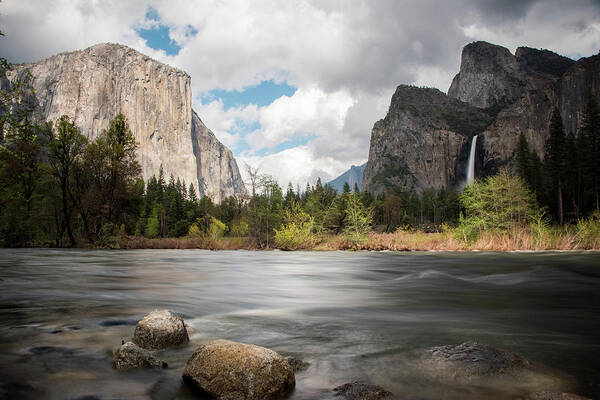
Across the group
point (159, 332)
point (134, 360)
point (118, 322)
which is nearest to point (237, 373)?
point (134, 360)

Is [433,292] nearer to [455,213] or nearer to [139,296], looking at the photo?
[139,296]

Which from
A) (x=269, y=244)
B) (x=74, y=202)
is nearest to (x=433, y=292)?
(x=269, y=244)

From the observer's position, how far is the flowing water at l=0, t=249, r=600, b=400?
3395mm

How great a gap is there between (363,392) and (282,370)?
2.33 feet

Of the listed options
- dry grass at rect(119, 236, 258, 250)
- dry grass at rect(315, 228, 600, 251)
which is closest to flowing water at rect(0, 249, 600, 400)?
dry grass at rect(315, 228, 600, 251)

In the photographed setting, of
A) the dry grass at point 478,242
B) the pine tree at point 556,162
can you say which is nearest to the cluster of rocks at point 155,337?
the dry grass at point 478,242

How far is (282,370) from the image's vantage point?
124 inches

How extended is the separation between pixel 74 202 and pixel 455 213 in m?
105

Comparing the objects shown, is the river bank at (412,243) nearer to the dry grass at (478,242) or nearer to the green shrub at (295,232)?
the dry grass at (478,242)

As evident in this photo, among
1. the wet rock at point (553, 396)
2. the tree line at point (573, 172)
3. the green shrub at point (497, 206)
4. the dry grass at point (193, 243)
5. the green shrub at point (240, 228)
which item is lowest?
the dry grass at point (193, 243)

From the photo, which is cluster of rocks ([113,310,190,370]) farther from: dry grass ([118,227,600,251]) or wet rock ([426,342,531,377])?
dry grass ([118,227,600,251])

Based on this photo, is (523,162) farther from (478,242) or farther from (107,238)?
(107,238)

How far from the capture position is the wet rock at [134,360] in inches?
145

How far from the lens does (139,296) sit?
29.2 feet
